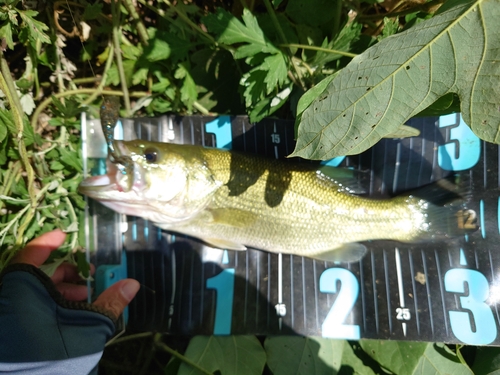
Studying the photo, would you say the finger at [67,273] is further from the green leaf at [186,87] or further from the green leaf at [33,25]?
the green leaf at [33,25]

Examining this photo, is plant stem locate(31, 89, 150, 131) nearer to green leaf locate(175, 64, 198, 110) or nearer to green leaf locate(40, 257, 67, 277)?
green leaf locate(175, 64, 198, 110)

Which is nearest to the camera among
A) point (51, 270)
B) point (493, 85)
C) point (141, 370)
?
point (493, 85)

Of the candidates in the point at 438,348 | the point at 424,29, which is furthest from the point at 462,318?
the point at 424,29

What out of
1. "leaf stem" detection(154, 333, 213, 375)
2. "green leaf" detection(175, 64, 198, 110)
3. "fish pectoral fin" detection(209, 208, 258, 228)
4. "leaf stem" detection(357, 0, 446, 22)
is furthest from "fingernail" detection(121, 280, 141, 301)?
"leaf stem" detection(357, 0, 446, 22)

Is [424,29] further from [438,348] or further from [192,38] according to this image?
[438,348]

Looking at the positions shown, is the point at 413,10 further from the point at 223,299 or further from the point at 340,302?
the point at 223,299

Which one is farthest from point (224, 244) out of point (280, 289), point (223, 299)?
point (280, 289)
